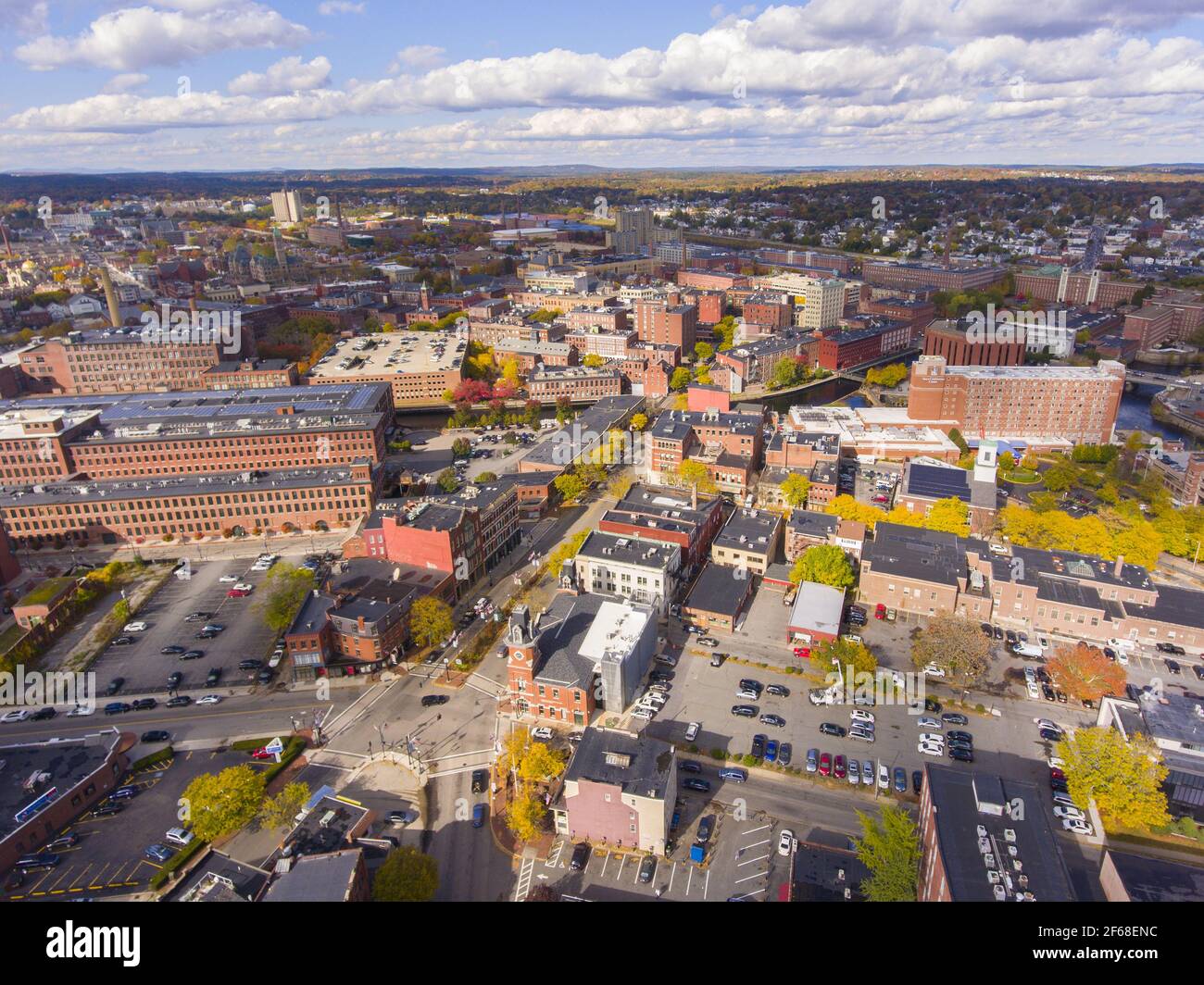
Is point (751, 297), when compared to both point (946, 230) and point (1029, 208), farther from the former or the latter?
point (1029, 208)

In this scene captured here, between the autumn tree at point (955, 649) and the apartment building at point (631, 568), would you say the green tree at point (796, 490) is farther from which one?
the autumn tree at point (955, 649)

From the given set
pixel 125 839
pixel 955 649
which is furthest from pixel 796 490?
pixel 125 839

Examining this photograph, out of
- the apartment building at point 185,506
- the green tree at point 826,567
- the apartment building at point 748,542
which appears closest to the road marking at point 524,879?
the green tree at point 826,567

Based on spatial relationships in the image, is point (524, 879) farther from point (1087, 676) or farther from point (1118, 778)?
point (1087, 676)

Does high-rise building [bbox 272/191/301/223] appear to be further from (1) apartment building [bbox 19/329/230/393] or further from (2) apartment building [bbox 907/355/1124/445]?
(2) apartment building [bbox 907/355/1124/445]

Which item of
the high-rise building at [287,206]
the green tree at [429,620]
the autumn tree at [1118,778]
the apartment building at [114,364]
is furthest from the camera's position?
the high-rise building at [287,206]

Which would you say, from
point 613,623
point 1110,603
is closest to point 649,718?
point 613,623

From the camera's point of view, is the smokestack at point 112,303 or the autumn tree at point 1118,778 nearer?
the autumn tree at point 1118,778

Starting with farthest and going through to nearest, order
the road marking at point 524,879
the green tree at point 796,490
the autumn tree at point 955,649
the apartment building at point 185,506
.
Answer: the green tree at point 796,490 → the apartment building at point 185,506 → the autumn tree at point 955,649 → the road marking at point 524,879
